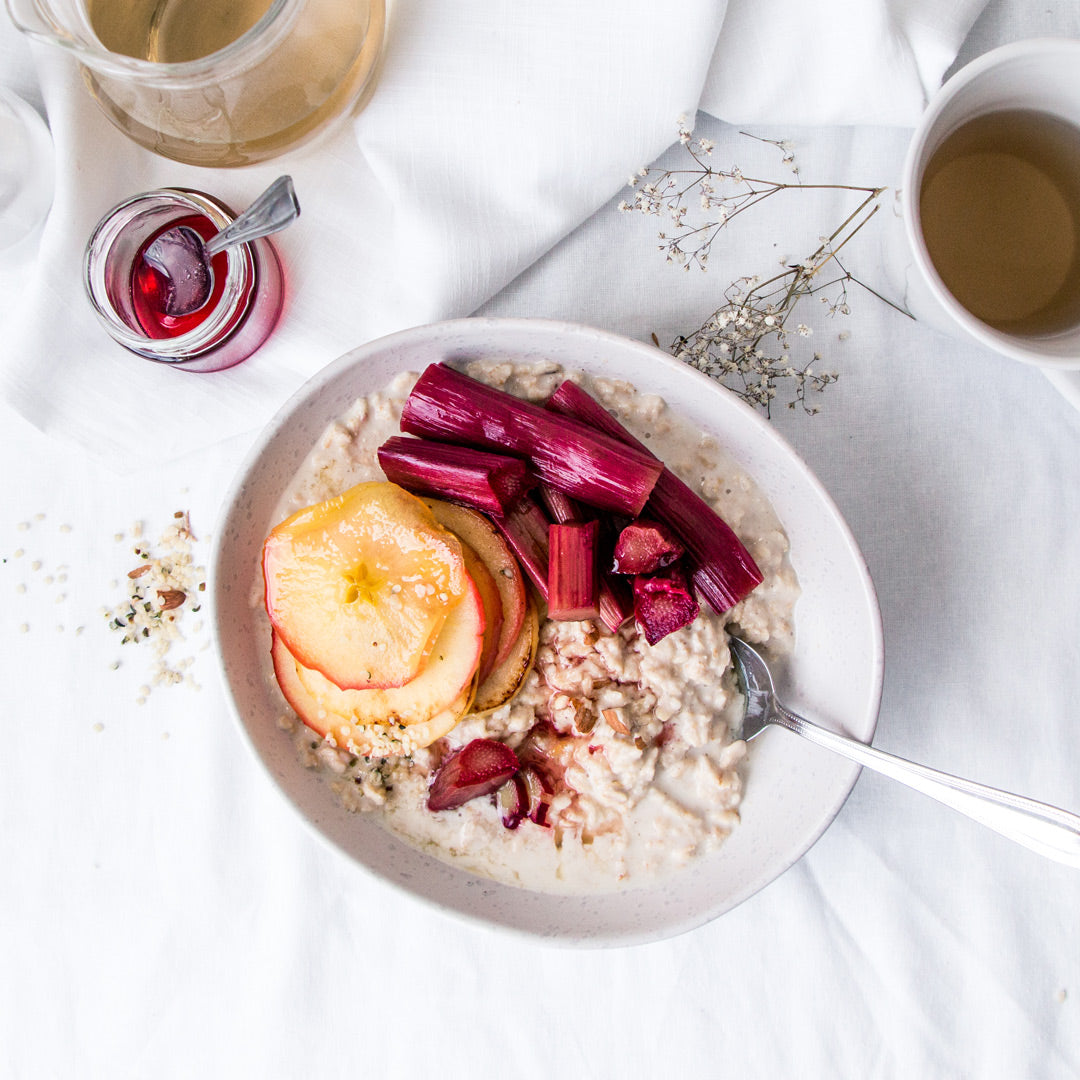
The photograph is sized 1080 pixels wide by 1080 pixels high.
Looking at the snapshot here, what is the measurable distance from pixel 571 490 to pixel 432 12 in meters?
0.60

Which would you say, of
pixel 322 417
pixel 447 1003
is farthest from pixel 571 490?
pixel 447 1003

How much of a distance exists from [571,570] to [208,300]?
57 centimetres

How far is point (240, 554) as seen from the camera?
107 centimetres

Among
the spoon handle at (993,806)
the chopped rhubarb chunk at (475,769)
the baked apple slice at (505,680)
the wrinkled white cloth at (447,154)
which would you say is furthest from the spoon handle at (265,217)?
the spoon handle at (993,806)

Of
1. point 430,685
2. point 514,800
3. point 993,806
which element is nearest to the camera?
point 993,806

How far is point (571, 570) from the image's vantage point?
1.00 m

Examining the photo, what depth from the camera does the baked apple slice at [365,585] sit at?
959 millimetres

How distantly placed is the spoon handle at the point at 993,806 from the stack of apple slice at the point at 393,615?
39cm

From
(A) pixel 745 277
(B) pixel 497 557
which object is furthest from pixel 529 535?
(A) pixel 745 277

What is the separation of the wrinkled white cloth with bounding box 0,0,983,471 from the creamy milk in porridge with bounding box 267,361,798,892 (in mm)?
169

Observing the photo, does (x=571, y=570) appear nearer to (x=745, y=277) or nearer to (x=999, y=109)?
(x=745, y=277)

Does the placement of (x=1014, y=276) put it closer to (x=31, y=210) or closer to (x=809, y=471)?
(x=809, y=471)

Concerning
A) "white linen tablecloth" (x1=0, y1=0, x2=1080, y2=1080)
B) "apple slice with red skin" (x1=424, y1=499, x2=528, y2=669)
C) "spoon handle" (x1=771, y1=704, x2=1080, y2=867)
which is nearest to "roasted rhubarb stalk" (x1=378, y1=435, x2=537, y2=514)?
"apple slice with red skin" (x1=424, y1=499, x2=528, y2=669)

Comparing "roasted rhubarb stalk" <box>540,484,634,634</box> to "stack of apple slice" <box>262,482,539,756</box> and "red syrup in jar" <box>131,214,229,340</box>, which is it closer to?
"stack of apple slice" <box>262,482,539,756</box>
